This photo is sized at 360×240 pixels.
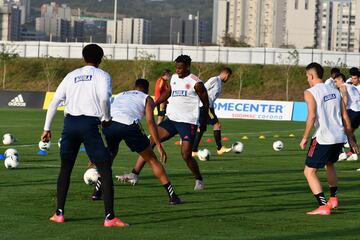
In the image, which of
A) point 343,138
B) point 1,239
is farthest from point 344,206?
point 1,239

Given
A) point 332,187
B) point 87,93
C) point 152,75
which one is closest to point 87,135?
point 87,93

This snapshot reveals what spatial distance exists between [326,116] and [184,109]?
11.3 feet

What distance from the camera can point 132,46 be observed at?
111562 mm

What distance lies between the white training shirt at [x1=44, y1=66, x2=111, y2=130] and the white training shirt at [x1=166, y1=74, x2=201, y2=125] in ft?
15.4

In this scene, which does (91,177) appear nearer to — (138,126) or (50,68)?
(138,126)

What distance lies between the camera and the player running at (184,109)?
57.0ft

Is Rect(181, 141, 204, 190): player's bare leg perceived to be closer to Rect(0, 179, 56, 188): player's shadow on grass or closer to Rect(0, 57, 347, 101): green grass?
Rect(0, 179, 56, 188): player's shadow on grass

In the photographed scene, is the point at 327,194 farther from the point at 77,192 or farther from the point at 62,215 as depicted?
the point at 62,215

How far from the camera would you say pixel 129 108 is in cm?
1547

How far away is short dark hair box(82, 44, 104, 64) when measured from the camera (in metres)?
13.0

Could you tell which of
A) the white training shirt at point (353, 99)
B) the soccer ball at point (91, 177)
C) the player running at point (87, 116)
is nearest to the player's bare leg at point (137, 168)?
the soccer ball at point (91, 177)

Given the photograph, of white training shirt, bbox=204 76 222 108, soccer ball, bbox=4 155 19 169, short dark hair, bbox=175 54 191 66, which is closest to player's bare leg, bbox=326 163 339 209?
short dark hair, bbox=175 54 191 66

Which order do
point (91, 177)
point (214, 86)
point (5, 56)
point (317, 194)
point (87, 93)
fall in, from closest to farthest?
point (87, 93), point (317, 194), point (91, 177), point (214, 86), point (5, 56)

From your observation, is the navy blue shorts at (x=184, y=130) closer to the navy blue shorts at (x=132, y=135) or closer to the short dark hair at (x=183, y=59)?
the short dark hair at (x=183, y=59)
